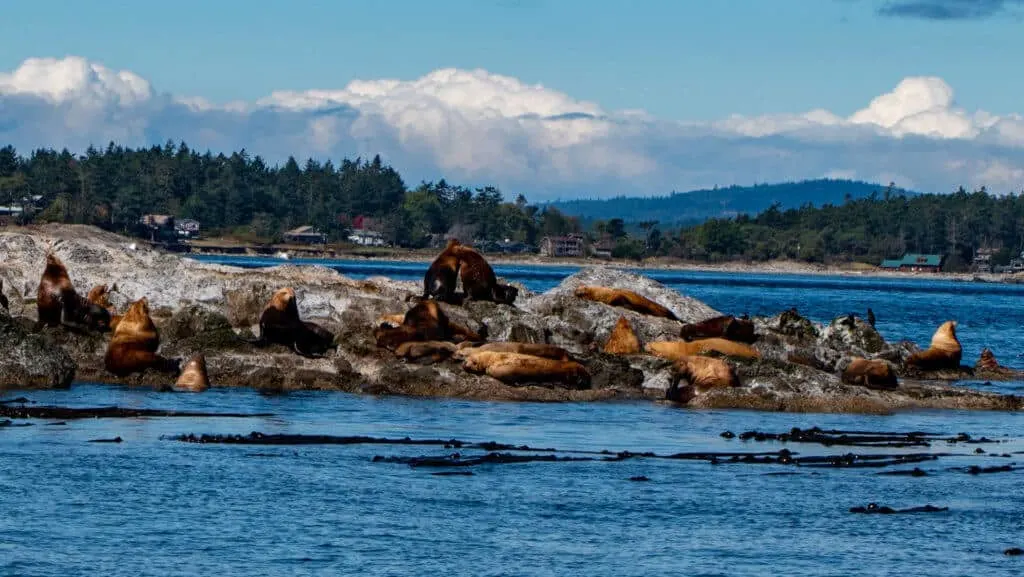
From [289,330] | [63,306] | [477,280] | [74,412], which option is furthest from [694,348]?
[74,412]

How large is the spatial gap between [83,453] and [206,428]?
11.0 ft

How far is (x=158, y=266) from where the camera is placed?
1527 inches

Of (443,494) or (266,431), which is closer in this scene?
(443,494)

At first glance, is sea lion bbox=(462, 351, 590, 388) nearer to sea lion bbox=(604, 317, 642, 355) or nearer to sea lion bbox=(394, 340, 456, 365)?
sea lion bbox=(394, 340, 456, 365)

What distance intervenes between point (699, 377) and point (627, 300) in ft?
28.0

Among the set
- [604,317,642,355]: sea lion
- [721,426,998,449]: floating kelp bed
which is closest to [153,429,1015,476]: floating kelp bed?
[721,426,998,449]: floating kelp bed

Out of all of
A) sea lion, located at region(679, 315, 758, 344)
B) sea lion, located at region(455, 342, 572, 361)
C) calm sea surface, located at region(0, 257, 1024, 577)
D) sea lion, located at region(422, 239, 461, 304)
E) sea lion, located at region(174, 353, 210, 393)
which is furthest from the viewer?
sea lion, located at region(422, 239, 461, 304)

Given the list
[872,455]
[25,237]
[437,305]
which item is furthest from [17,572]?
[25,237]

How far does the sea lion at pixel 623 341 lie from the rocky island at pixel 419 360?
43 millimetres

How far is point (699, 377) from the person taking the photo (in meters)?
33.4

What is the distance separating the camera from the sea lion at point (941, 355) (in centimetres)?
4153

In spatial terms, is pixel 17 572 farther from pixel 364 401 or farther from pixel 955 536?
pixel 364 401

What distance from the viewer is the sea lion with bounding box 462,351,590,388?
109ft

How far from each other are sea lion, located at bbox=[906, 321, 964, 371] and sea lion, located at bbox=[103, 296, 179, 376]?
18.7m
